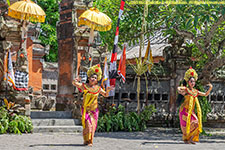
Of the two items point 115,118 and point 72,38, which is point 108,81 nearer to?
point 115,118

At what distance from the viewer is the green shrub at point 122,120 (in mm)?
14008

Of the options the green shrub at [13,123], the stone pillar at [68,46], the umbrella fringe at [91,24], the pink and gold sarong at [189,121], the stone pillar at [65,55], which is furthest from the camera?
the stone pillar at [65,55]

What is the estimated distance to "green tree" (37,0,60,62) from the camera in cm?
2867

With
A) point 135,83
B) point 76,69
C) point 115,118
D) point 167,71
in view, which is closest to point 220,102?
point 167,71

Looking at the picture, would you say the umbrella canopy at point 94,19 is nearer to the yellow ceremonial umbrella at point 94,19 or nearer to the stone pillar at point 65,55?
the yellow ceremonial umbrella at point 94,19

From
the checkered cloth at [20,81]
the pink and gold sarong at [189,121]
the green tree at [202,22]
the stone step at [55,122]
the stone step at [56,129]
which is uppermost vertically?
the green tree at [202,22]

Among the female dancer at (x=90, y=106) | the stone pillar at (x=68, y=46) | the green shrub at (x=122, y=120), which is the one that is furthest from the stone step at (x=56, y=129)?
the female dancer at (x=90, y=106)

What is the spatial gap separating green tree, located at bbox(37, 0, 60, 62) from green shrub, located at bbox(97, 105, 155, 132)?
15355mm

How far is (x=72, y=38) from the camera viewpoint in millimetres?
17281

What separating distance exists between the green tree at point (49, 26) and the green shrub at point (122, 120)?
1536 centimetres

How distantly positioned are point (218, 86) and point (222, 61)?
2.84 m

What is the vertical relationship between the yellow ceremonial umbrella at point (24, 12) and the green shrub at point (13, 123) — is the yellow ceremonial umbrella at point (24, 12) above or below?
above

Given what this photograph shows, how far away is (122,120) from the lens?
14516mm

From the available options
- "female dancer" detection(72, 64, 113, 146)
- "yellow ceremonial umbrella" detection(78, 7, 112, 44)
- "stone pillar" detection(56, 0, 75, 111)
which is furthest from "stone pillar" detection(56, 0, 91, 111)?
"female dancer" detection(72, 64, 113, 146)
